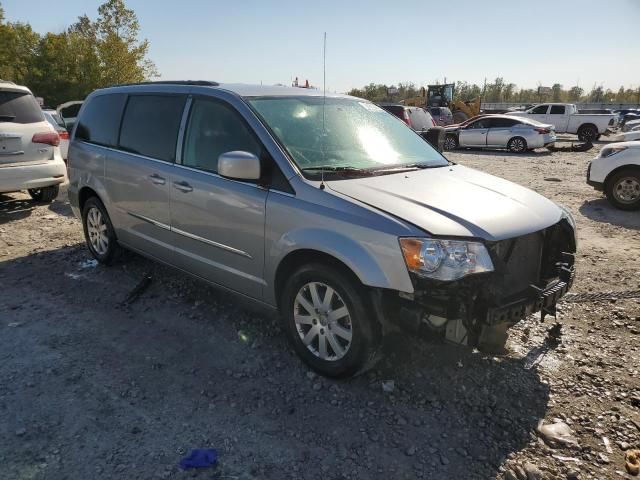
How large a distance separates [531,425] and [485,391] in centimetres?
36

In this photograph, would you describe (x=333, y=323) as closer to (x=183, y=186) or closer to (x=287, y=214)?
(x=287, y=214)

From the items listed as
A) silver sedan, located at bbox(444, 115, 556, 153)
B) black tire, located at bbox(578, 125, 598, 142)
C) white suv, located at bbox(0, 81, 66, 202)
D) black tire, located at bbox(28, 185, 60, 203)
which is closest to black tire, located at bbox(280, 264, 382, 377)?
white suv, located at bbox(0, 81, 66, 202)

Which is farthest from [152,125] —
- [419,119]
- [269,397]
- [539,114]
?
[539,114]

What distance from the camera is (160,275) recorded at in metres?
5.18

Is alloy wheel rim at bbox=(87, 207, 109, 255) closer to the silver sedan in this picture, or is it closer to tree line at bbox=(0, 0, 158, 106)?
the silver sedan

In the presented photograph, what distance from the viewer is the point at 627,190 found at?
8.38 m

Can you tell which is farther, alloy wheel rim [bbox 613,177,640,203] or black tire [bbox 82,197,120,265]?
alloy wheel rim [bbox 613,177,640,203]

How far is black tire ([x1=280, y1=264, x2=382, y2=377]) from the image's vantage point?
2.99 m

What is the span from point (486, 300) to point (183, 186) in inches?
96.8

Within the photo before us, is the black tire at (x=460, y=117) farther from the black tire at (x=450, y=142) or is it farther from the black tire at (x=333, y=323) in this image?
the black tire at (x=333, y=323)

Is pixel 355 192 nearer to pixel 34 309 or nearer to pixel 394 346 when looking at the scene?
pixel 394 346

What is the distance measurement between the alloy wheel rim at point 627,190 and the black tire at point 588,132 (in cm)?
1676

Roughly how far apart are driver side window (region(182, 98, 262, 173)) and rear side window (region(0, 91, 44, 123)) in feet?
15.7

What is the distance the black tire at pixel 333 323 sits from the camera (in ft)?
9.82
